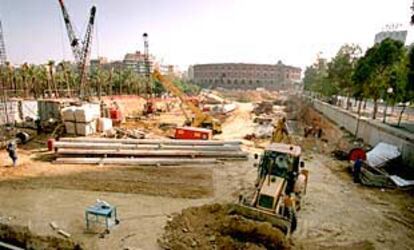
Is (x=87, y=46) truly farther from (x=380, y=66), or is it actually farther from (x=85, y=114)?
(x=380, y=66)

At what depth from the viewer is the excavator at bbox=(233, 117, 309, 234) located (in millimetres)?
9341

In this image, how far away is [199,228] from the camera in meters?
10.2

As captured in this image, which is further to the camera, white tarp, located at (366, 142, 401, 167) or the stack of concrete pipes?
the stack of concrete pipes

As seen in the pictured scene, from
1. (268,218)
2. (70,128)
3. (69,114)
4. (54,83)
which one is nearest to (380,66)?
(268,218)

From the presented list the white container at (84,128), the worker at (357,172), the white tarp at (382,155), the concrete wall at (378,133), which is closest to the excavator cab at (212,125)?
the white container at (84,128)

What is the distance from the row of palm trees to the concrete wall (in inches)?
1213

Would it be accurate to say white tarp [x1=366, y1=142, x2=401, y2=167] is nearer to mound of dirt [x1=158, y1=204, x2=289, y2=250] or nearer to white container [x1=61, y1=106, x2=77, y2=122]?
mound of dirt [x1=158, y1=204, x2=289, y2=250]

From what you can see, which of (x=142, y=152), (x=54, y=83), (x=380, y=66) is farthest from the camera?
(x=54, y=83)

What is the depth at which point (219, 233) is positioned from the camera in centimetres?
945

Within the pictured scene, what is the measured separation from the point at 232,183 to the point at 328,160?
7.61m

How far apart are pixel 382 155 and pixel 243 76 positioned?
130096 mm

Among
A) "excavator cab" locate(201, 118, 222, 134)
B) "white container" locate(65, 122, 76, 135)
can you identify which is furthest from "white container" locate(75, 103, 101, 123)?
"excavator cab" locate(201, 118, 222, 134)

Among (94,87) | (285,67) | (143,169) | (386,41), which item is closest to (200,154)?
(143,169)

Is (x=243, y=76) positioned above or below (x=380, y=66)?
below
